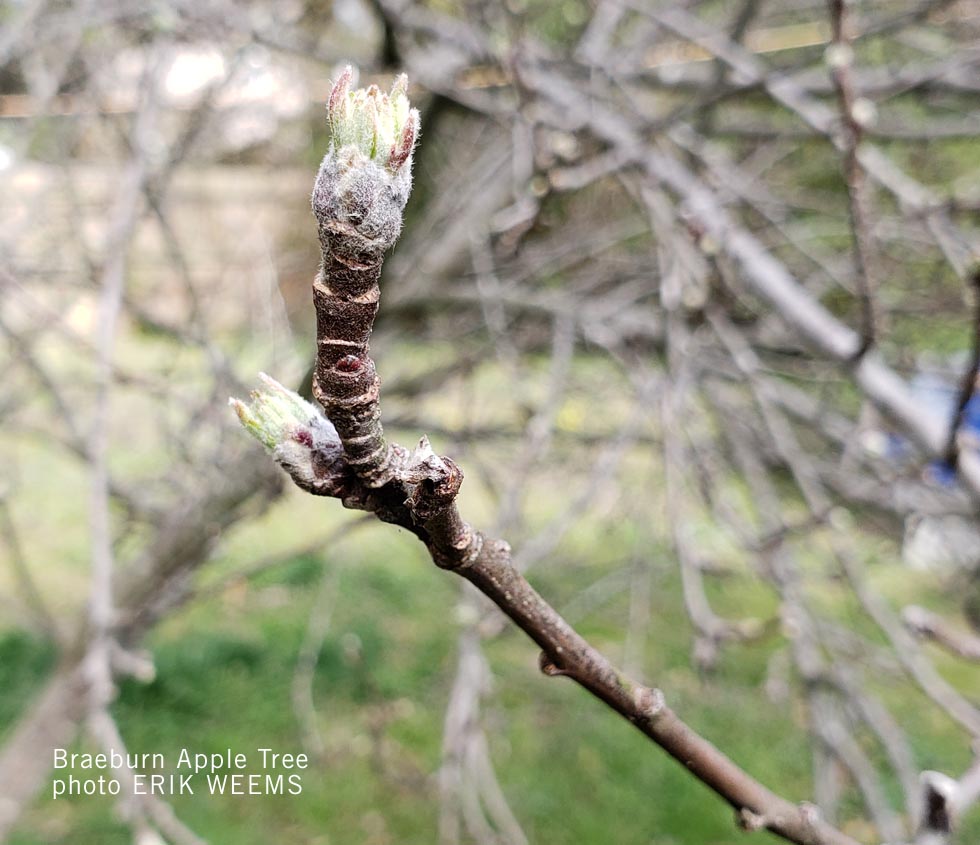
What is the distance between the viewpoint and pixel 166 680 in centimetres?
401

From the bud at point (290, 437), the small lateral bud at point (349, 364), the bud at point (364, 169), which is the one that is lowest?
the bud at point (290, 437)

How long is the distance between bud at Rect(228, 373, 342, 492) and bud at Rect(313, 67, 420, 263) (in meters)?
0.14

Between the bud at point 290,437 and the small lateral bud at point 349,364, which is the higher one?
the small lateral bud at point 349,364

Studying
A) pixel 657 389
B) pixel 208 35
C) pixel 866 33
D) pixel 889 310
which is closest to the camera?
pixel 657 389

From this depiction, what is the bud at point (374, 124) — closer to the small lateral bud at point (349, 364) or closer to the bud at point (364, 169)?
the bud at point (364, 169)

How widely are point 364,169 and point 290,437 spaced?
0.61 ft

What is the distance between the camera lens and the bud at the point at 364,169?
412 millimetres

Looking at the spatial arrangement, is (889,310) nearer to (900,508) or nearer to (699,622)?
(900,508)

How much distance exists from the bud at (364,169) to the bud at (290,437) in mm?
144

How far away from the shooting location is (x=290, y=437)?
1.76 feet

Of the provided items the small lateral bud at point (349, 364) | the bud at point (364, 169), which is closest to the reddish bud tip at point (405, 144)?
the bud at point (364, 169)

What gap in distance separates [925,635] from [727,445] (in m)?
1.66

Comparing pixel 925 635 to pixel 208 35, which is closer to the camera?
pixel 925 635

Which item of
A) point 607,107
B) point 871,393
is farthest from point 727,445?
point 871,393
